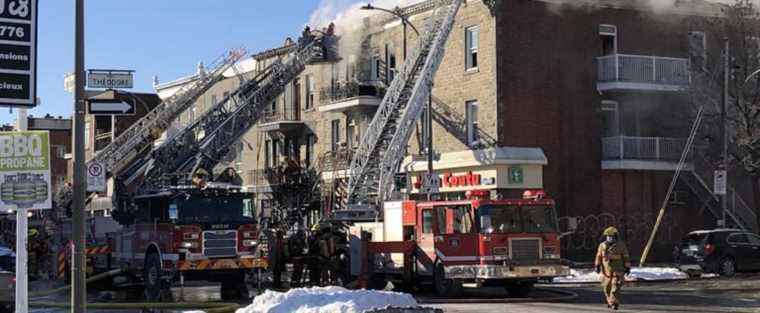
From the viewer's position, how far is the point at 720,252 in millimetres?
30188

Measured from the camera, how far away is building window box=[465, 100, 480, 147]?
123ft

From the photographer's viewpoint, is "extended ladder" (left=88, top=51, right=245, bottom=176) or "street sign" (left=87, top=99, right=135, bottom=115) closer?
"street sign" (left=87, top=99, right=135, bottom=115)

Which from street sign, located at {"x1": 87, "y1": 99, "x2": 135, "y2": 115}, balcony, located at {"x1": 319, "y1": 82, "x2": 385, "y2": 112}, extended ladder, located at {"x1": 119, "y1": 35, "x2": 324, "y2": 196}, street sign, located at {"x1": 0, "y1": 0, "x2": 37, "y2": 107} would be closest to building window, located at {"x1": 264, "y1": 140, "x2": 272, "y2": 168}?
balcony, located at {"x1": 319, "y1": 82, "x2": 385, "y2": 112}

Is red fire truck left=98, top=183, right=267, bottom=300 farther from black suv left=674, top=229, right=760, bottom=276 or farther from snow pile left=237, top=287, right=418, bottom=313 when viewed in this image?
black suv left=674, top=229, right=760, bottom=276

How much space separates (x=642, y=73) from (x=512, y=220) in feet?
53.3

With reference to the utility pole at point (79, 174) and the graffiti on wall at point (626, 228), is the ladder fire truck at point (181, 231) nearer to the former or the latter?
the utility pole at point (79, 174)

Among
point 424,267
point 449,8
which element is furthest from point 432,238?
point 449,8

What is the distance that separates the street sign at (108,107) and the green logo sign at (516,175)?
73.6ft

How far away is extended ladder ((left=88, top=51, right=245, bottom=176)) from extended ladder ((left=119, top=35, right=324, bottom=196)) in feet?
9.66

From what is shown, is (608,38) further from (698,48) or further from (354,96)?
(354,96)

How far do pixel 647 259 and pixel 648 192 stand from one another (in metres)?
2.33

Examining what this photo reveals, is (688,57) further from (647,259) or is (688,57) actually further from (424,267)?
(424,267)

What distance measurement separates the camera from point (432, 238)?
2375cm

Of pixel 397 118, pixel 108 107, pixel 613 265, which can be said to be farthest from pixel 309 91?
pixel 108 107
